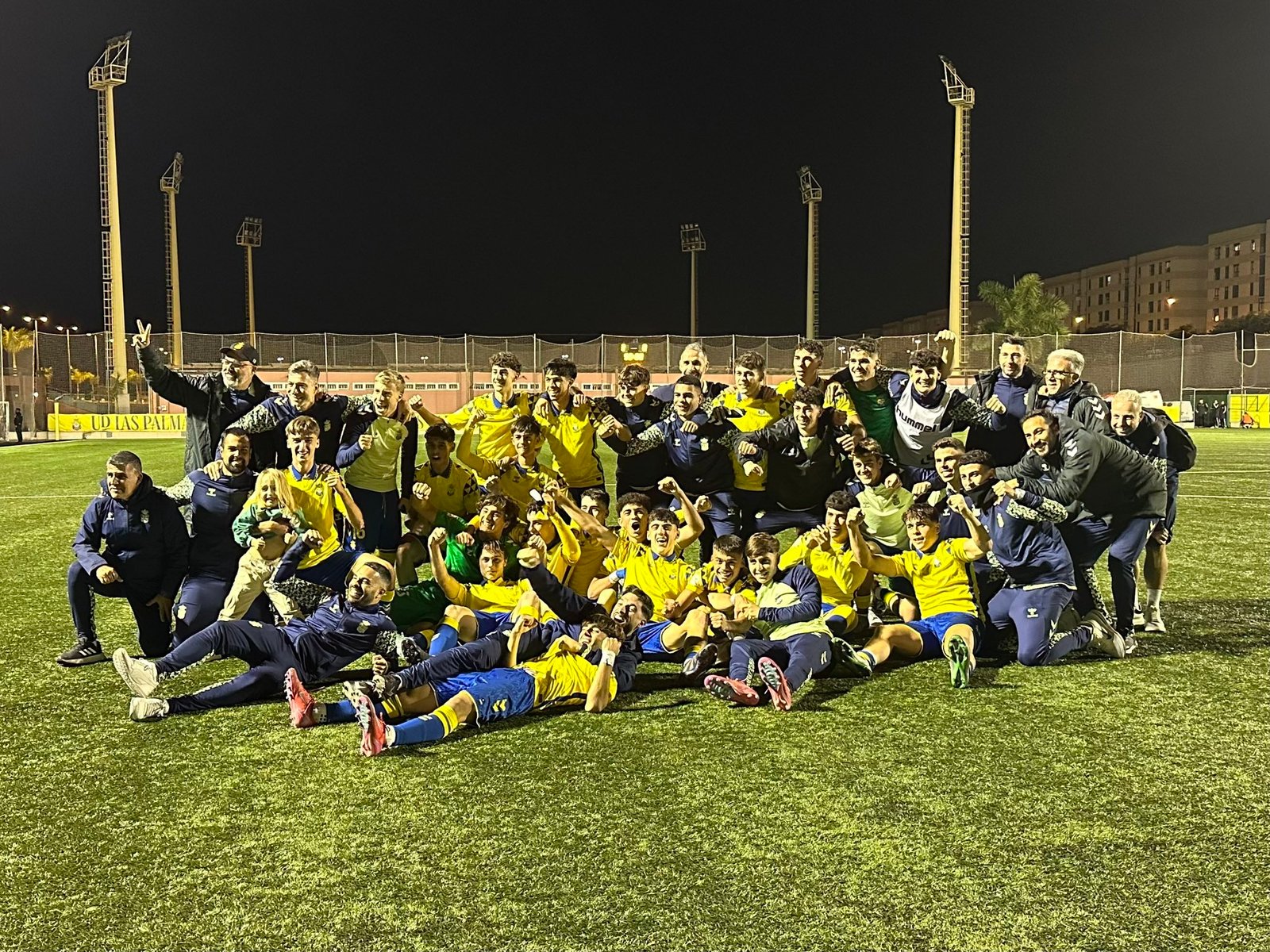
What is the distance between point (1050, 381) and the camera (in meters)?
6.21

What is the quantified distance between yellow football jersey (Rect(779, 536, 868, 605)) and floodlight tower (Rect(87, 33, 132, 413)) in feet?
119

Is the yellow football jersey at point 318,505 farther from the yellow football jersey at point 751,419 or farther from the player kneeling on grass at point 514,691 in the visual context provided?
the yellow football jersey at point 751,419

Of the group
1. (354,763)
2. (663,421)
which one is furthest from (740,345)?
(354,763)

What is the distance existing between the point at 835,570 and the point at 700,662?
3.44 feet

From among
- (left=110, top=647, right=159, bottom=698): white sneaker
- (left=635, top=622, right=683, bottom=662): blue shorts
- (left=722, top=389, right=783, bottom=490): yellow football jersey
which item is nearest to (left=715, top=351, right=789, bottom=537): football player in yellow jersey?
(left=722, top=389, right=783, bottom=490): yellow football jersey

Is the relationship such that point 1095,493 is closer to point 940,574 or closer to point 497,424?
point 940,574

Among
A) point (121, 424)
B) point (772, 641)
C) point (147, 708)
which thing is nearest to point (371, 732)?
point (147, 708)

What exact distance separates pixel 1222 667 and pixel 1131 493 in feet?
3.65

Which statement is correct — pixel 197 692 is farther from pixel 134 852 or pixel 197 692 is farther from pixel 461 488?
pixel 461 488

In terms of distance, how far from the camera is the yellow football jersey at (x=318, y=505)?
569 cm

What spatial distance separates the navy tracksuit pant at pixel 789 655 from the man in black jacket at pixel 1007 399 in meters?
2.17

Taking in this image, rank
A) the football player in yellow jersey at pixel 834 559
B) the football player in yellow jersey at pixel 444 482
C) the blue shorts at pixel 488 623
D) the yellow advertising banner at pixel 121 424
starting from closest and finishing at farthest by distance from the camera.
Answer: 1. the blue shorts at pixel 488 623
2. the football player in yellow jersey at pixel 834 559
3. the football player in yellow jersey at pixel 444 482
4. the yellow advertising banner at pixel 121 424

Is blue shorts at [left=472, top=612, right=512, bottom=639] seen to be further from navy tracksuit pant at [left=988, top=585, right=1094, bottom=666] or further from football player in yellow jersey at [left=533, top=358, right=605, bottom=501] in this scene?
navy tracksuit pant at [left=988, top=585, right=1094, bottom=666]

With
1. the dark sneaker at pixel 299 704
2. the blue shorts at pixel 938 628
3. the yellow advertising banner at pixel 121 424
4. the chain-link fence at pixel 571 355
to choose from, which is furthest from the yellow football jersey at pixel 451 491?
the chain-link fence at pixel 571 355
